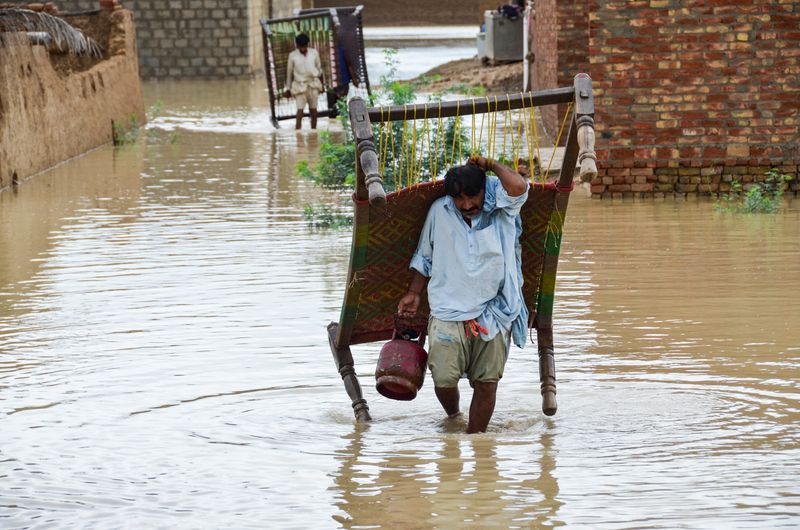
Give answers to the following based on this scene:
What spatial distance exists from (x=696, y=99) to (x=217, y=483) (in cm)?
752

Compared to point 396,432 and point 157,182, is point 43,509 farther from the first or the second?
point 157,182

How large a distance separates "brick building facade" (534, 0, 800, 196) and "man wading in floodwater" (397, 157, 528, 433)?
629 cm

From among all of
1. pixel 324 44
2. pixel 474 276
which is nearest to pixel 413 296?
pixel 474 276

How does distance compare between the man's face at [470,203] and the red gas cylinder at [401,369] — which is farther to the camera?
the red gas cylinder at [401,369]

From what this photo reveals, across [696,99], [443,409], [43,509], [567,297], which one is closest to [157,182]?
[696,99]

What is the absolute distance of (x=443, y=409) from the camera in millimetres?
6074

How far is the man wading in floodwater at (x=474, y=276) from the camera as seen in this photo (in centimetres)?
541

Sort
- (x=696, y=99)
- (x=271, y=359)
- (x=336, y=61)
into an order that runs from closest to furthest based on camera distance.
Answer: (x=271, y=359)
(x=696, y=99)
(x=336, y=61)

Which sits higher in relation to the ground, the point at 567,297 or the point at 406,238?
the point at 406,238

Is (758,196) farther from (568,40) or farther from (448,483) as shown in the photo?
(448,483)

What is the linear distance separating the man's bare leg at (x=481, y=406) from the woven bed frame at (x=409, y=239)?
0.30 m

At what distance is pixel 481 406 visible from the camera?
5.55m

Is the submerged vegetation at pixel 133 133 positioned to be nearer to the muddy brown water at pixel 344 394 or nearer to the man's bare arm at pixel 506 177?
the muddy brown water at pixel 344 394

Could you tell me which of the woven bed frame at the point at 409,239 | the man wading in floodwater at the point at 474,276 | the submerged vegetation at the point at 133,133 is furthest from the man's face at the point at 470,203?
the submerged vegetation at the point at 133,133
